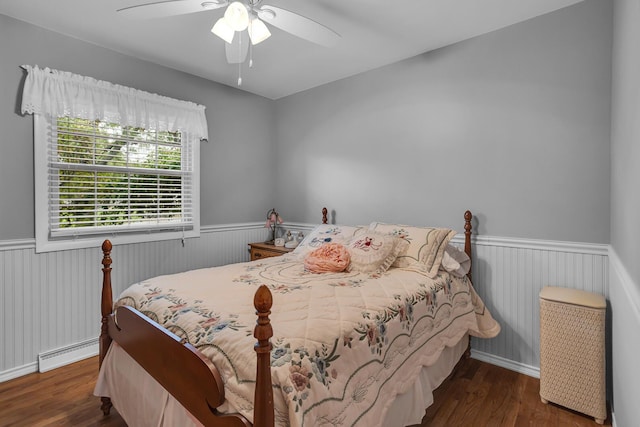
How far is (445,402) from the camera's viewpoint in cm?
202

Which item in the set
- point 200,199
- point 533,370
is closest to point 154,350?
point 200,199

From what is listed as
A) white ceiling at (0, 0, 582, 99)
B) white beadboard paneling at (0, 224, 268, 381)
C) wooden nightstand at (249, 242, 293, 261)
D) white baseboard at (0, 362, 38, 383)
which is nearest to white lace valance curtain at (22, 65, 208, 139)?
white ceiling at (0, 0, 582, 99)

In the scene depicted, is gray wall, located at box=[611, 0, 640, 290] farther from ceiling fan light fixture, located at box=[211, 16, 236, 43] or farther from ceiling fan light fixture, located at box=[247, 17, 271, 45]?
ceiling fan light fixture, located at box=[211, 16, 236, 43]

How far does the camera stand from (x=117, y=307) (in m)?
1.80

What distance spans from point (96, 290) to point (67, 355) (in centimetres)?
51

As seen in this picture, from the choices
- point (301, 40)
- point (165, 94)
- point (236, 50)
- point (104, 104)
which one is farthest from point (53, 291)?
point (301, 40)

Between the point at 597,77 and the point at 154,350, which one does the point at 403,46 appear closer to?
the point at 597,77

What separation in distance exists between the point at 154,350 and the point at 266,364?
0.73 metres

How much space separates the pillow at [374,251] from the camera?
7.39ft

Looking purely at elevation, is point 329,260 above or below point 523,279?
above

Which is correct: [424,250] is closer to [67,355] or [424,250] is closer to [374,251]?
[374,251]

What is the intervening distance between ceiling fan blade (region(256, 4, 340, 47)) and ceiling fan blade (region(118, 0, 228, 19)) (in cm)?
23

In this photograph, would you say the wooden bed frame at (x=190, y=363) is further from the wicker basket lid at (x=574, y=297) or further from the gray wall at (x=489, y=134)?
the gray wall at (x=489, y=134)

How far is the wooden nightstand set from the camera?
10.9ft
